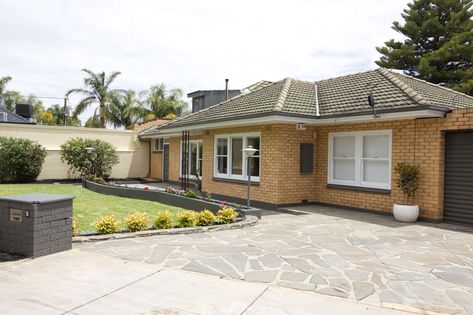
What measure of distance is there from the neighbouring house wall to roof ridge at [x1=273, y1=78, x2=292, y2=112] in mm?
13663

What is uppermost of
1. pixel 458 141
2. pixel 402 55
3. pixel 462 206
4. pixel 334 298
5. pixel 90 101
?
pixel 402 55

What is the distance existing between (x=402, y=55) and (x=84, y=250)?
30.6m

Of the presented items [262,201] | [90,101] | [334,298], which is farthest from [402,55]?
[334,298]

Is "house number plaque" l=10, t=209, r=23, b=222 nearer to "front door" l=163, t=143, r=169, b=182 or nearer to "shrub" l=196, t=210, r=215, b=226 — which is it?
"shrub" l=196, t=210, r=215, b=226

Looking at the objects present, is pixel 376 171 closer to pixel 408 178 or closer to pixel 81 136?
pixel 408 178

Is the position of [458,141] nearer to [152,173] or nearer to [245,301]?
[245,301]

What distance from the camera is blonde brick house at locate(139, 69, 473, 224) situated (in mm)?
10312

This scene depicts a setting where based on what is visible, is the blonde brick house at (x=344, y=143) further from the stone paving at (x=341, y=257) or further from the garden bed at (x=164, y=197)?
the garden bed at (x=164, y=197)

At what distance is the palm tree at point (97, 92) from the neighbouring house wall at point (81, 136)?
11.1 meters

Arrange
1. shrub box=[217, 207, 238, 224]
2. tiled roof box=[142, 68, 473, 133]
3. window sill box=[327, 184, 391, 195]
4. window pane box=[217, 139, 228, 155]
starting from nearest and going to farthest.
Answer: shrub box=[217, 207, 238, 224] < tiled roof box=[142, 68, 473, 133] < window sill box=[327, 184, 391, 195] < window pane box=[217, 139, 228, 155]

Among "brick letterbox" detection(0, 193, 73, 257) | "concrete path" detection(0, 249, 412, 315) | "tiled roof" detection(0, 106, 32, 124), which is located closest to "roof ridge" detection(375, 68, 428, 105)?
"concrete path" detection(0, 249, 412, 315)

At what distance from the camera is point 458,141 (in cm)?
1023

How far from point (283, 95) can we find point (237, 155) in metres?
2.92

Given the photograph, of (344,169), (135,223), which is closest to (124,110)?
(344,169)
